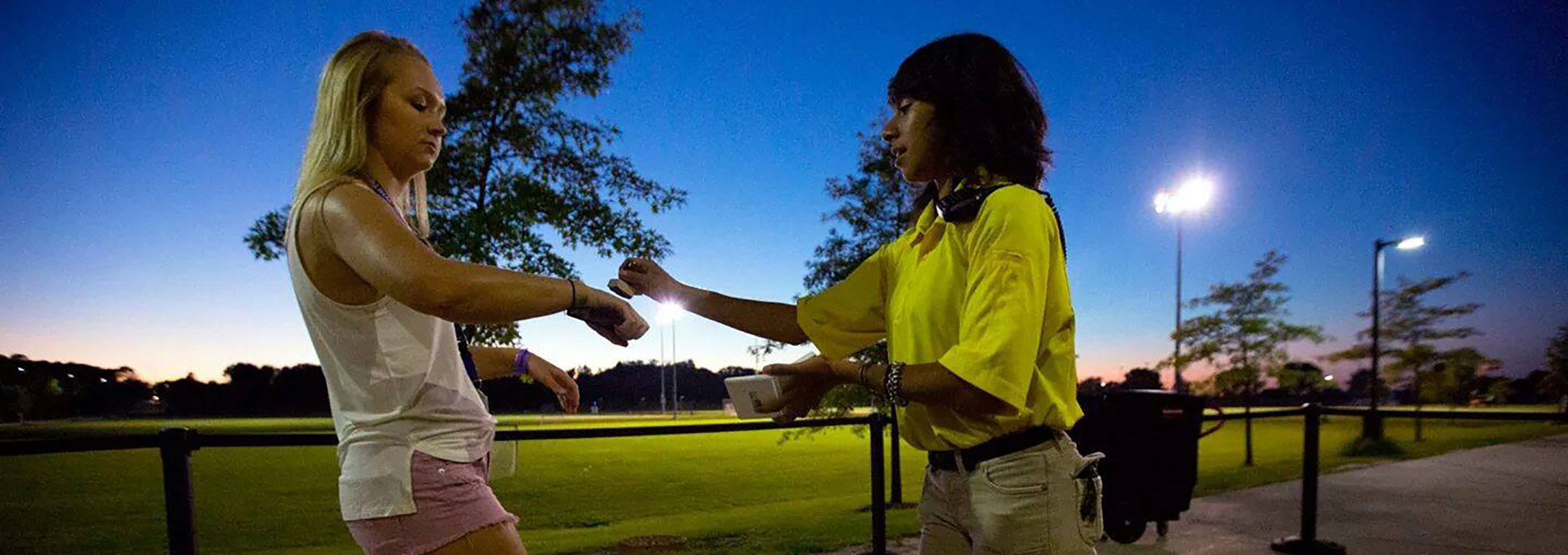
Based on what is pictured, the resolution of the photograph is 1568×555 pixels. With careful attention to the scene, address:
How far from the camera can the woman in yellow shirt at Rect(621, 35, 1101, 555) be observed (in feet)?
4.82

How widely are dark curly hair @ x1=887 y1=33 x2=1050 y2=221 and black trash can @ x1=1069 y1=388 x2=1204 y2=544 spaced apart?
5.30 metres

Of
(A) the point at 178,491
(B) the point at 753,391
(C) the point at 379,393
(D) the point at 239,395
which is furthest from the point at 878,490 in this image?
(D) the point at 239,395

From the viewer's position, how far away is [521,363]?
224 cm

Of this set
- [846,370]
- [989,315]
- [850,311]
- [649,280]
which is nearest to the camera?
[989,315]

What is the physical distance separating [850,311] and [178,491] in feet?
7.89

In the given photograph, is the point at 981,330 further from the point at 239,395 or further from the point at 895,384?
the point at 239,395

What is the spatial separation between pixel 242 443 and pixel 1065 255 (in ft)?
9.73

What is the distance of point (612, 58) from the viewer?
1138 cm

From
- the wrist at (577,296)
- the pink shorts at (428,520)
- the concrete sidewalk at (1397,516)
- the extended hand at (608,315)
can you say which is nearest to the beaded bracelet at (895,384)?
the extended hand at (608,315)

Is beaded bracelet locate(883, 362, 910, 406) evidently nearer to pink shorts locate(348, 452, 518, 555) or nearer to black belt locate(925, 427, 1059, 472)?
black belt locate(925, 427, 1059, 472)

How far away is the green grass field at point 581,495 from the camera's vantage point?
33.1 feet

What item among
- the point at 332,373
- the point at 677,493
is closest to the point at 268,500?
the point at 677,493

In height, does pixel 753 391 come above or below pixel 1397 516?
above

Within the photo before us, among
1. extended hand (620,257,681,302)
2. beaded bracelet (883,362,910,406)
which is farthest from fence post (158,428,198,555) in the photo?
beaded bracelet (883,362,910,406)
